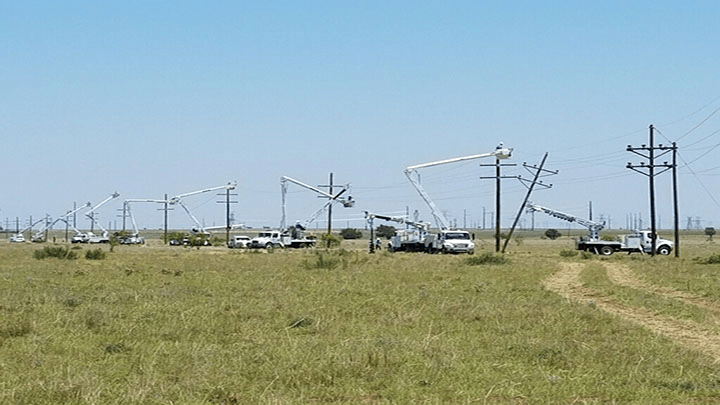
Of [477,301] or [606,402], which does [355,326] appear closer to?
[477,301]

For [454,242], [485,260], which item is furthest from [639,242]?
[485,260]

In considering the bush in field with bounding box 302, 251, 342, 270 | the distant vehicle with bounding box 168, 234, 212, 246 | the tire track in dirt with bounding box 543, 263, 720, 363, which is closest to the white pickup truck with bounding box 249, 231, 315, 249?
the distant vehicle with bounding box 168, 234, 212, 246

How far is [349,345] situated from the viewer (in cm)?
1402

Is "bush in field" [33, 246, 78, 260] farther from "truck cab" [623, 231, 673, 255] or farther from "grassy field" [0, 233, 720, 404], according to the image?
"truck cab" [623, 231, 673, 255]

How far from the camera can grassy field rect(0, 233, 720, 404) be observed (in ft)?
34.7

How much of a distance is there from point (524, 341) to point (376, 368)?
146 inches

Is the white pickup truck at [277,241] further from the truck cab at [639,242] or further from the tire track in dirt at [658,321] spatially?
the tire track in dirt at [658,321]

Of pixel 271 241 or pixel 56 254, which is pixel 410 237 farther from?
pixel 56 254

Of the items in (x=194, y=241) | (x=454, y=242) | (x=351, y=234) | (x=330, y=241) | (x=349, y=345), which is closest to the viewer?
(x=349, y=345)

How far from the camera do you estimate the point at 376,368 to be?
12.0 meters

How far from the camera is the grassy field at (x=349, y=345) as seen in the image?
10562 millimetres

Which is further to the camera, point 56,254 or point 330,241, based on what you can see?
point 330,241

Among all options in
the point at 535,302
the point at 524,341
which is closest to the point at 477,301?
the point at 535,302

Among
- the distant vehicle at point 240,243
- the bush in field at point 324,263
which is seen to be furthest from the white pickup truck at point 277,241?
the bush in field at point 324,263
